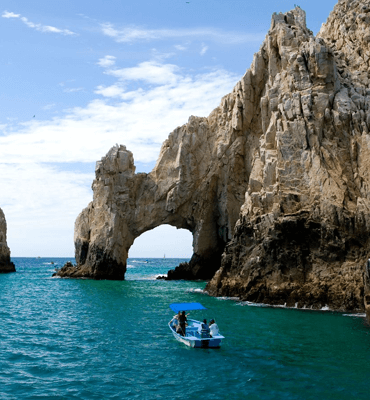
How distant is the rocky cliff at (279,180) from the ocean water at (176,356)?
5152mm

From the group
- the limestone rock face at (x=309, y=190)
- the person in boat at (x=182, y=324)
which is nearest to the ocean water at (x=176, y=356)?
the person in boat at (x=182, y=324)

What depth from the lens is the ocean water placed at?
16.5m

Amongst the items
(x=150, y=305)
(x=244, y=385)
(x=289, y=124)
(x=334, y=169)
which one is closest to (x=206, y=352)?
(x=244, y=385)

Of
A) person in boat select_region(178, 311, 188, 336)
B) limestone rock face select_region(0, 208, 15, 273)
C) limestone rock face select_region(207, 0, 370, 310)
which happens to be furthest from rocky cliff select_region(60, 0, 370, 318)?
limestone rock face select_region(0, 208, 15, 273)

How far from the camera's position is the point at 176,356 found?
21.2 m

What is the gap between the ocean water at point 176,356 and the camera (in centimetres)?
1652

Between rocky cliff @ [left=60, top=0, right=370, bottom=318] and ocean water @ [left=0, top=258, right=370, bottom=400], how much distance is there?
5.15m

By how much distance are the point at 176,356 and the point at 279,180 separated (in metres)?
23.0

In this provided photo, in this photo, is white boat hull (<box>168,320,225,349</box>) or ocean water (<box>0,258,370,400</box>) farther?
white boat hull (<box>168,320,225,349</box>)

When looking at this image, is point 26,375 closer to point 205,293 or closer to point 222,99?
point 205,293

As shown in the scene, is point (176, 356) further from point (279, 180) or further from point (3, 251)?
point (3, 251)

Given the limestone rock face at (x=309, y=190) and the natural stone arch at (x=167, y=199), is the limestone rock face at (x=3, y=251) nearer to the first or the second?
the natural stone arch at (x=167, y=199)

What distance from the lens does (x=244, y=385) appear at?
55.7 ft

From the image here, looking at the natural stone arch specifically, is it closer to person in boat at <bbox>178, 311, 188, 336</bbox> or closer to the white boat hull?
person in boat at <bbox>178, 311, 188, 336</bbox>
